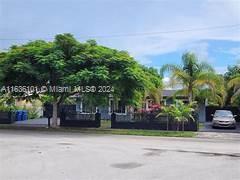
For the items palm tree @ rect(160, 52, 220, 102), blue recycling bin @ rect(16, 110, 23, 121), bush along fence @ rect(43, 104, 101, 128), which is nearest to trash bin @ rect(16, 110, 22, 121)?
blue recycling bin @ rect(16, 110, 23, 121)

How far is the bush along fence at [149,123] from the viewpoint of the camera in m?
27.3

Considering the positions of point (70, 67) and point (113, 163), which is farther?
point (70, 67)

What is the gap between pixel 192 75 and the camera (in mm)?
34031

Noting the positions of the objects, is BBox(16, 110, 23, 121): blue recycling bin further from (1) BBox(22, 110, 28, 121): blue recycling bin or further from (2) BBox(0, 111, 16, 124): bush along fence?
(2) BBox(0, 111, 16, 124): bush along fence

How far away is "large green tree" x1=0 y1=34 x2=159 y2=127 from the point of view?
2450 cm

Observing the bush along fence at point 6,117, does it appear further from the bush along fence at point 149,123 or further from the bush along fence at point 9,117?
the bush along fence at point 149,123

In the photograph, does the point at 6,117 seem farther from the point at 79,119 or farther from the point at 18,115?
the point at 79,119

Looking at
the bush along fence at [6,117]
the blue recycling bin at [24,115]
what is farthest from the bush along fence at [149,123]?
the blue recycling bin at [24,115]

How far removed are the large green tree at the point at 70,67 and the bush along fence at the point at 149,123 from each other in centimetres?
165

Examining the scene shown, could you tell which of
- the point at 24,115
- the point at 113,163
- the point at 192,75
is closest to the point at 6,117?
the point at 24,115

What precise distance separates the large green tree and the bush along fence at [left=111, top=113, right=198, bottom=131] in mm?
1650

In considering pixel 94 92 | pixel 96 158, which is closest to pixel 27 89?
pixel 94 92

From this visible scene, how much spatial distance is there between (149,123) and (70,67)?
687cm

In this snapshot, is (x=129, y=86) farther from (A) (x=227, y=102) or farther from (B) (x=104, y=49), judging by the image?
(A) (x=227, y=102)
